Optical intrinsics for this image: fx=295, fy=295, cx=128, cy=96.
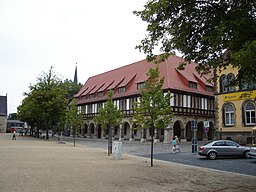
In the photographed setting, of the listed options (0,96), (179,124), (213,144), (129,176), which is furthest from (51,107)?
(0,96)

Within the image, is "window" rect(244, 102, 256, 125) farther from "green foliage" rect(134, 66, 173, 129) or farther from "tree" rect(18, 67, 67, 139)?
"tree" rect(18, 67, 67, 139)

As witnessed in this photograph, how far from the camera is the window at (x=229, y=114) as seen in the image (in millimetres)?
33656

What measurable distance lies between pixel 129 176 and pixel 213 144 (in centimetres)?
1068

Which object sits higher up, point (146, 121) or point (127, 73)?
point (127, 73)

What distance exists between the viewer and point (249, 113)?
105 feet

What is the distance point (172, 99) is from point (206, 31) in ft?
103

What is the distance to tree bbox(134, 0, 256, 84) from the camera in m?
8.36

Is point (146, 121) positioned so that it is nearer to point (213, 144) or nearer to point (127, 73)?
point (213, 144)

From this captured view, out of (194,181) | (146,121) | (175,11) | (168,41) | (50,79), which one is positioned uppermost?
(50,79)

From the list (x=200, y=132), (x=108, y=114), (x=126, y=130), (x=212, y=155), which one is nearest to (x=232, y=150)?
(x=212, y=155)

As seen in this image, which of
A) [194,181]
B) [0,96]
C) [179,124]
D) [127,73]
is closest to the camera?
[194,181]

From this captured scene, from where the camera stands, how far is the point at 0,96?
3868 inches

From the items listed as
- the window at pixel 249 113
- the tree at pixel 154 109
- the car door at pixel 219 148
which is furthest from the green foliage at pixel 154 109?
the window at pixel 249 113

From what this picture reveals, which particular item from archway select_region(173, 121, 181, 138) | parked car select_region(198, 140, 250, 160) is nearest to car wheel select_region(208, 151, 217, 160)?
parked car select_region(198, 140, 250, 160)
